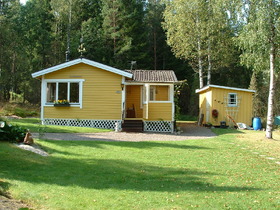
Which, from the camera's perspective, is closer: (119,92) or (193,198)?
(193,198)

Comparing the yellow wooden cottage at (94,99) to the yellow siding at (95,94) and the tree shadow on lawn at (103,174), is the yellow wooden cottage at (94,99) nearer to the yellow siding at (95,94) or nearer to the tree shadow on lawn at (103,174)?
the yellow siding at (95,94)

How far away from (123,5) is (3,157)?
2842 centimetres

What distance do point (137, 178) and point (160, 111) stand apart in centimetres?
1043

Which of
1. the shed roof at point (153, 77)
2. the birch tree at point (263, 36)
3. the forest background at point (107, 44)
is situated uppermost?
the forest background at point (107, 44)

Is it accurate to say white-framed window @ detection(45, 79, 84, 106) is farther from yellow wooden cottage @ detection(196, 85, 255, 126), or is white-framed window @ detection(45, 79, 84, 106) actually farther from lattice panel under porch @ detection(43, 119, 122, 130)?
yellow wooden cottage @ detection(196, 85, 255, 126)

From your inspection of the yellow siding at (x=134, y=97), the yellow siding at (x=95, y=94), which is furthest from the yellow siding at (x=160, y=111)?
the yellow siding at (x=134, y=97)

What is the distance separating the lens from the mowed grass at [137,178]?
4.89m

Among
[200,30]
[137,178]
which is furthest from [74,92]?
[200,30]

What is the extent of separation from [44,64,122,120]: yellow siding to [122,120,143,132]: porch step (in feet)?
2.10

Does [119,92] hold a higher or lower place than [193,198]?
higher

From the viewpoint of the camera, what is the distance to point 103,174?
652cm

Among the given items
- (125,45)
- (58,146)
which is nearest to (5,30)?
(125,45)

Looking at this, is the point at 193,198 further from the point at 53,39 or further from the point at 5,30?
the point at 53,39

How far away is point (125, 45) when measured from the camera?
103 ft
